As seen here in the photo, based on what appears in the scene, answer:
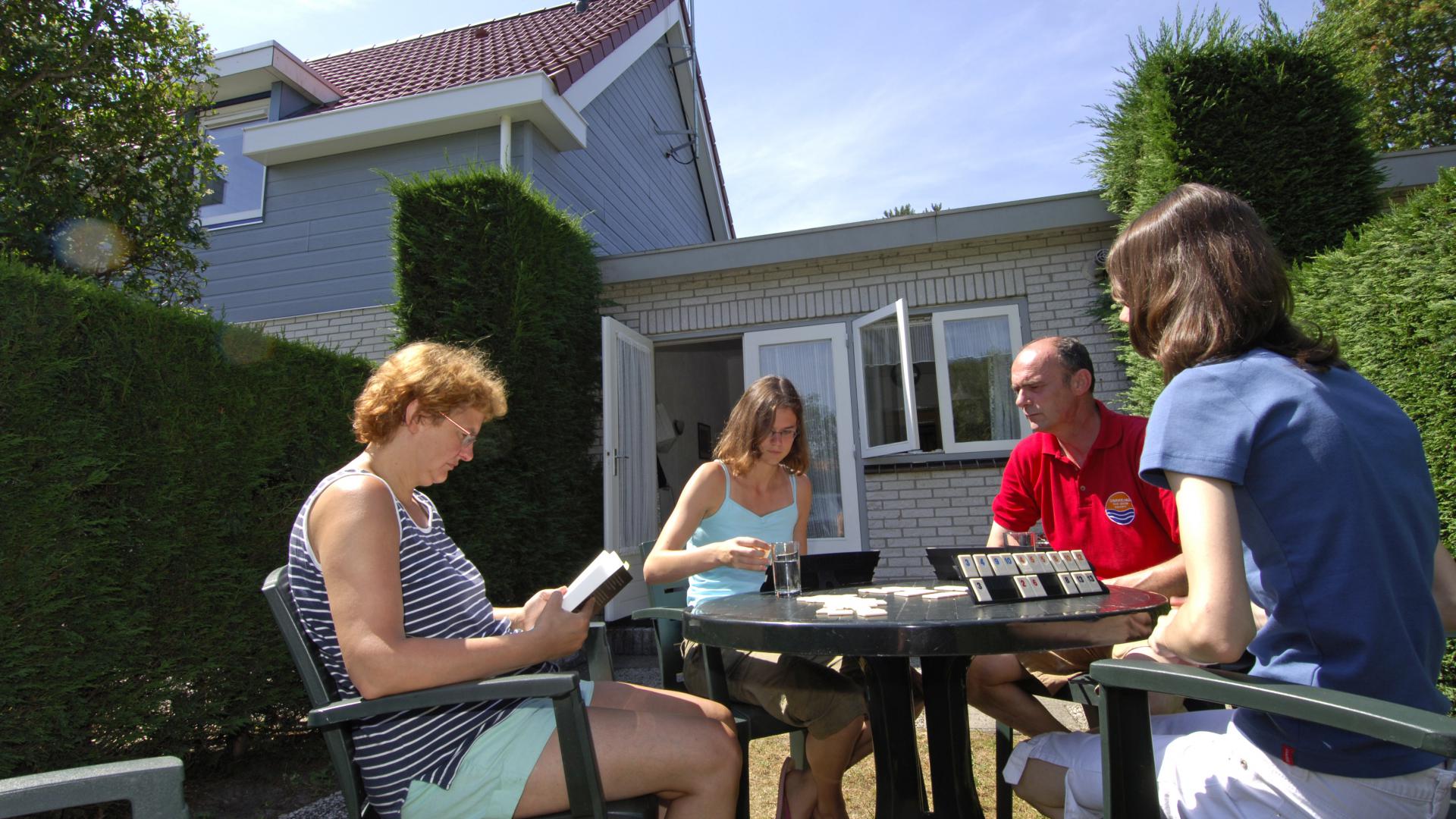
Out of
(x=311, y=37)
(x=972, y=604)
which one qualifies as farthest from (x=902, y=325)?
(x=311, y=37)

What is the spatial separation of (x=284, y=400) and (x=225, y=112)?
289 inches

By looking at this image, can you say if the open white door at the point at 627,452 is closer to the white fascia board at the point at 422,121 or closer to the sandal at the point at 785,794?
the white fascia board at the point at 422,121

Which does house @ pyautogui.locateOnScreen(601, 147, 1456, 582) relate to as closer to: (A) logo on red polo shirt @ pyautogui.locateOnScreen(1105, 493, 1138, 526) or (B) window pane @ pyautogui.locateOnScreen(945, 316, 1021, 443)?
(B) window pane @ pyautogui.locateOnScreen(945, 316, 1021, 443)

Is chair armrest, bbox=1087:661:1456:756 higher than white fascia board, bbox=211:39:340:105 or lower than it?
lower

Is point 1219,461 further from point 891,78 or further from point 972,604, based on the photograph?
point 891,78

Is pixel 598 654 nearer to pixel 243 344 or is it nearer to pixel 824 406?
pixel 243 344

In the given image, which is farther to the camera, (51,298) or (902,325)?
(902,325)

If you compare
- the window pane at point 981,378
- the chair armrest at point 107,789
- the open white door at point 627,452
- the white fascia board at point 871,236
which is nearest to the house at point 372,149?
the white fascia board at point 871,236

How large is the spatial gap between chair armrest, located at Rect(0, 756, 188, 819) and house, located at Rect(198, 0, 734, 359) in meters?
6.72

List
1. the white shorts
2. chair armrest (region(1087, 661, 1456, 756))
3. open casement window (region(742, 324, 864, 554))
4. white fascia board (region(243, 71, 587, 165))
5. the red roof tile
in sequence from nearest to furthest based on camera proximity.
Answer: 1. chair armrest (region(1087, 661, 1456, 756))
2. the white shorts
3. open casement window (region(742, 324, 864, 554))
4. white fascia board (region(243, 71, 587, 165))
5. the red roof tile

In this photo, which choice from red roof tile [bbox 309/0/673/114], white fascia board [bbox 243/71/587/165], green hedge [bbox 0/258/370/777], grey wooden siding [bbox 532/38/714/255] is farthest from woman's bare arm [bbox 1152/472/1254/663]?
red roof tile [bbox 309/0/673/114]

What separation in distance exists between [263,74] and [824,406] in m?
7.06

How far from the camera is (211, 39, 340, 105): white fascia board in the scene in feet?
28.5

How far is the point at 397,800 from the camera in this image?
1.62 metres
